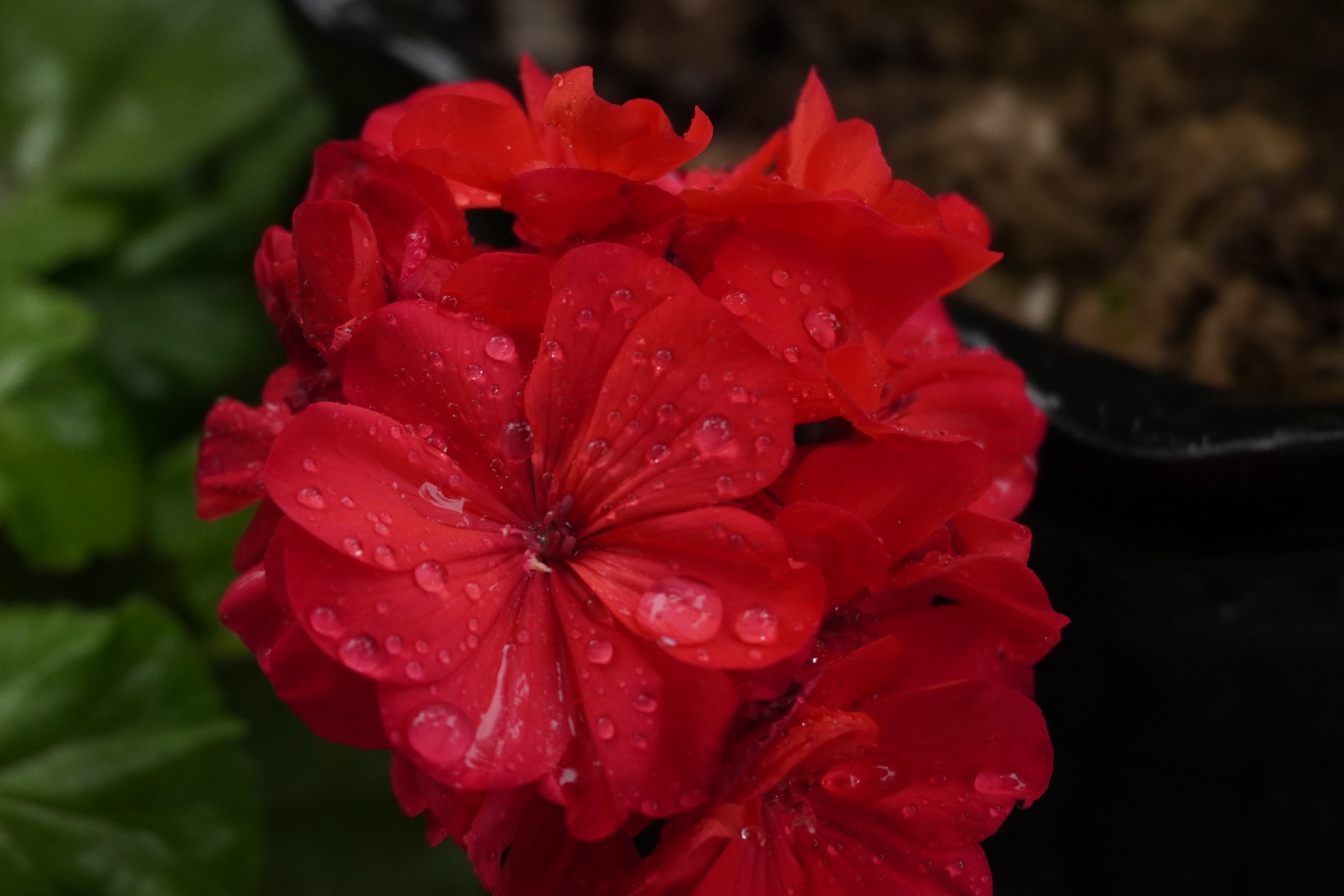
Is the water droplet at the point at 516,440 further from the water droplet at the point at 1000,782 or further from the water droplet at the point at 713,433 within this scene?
the water droplet at the point at 1000,782

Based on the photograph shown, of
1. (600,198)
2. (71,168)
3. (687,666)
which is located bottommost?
(71,168)

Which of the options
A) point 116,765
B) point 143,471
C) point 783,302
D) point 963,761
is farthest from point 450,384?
point 143,471

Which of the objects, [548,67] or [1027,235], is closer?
[1027,235]

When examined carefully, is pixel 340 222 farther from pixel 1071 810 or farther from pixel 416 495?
pixel 1071 810

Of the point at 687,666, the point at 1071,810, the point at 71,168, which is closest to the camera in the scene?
the point at 687,666

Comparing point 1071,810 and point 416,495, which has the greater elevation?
point 416,495

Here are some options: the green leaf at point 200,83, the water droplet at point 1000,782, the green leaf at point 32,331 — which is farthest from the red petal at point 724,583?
the green leaf at point 200,83

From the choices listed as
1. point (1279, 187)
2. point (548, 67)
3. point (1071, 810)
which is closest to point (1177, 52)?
point (1279, 187)

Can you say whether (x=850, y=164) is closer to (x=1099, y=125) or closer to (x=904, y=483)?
(x=904, y=483)
